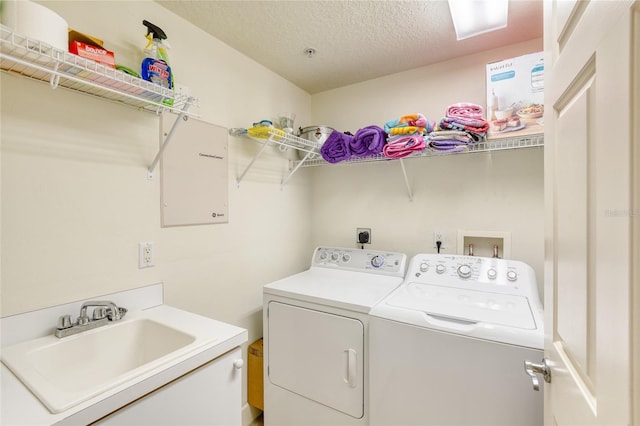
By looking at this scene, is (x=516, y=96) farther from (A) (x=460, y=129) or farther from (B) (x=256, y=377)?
(B) (x=256, y=377)

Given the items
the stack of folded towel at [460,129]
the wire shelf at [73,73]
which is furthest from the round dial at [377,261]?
the wire shelf at [73,73]

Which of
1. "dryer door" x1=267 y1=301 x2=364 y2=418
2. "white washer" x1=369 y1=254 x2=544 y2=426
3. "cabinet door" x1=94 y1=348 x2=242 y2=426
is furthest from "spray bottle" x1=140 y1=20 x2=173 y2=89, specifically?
"white washer" x1=369 y1=254 x2=544 y2=426

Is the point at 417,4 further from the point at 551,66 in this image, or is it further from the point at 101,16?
the point at 101,16

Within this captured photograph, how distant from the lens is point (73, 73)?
3.44 feet

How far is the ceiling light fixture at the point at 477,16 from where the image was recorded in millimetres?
1485

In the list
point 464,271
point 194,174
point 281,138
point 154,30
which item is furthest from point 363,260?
point 154,30

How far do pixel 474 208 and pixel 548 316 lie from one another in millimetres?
1281

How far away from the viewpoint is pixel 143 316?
4.43 feet

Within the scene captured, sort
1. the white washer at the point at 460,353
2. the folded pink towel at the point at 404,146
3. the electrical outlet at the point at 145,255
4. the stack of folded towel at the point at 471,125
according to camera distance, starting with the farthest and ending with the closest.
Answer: the folded pink towel at the point at 404,146, the stack of folded towel at the point at 471,125, the electrical outlet at the point at 145,255, the white washer at the point at 460,353

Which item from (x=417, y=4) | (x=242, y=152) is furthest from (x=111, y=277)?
(x=417, y=4)

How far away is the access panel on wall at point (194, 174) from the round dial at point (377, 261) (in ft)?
3.54

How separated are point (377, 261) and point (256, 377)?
1.18 m

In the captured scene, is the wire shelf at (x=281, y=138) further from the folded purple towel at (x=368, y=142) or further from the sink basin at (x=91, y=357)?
the sink basin at (x=91, y=357)

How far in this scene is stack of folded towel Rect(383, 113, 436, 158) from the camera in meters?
1.77
